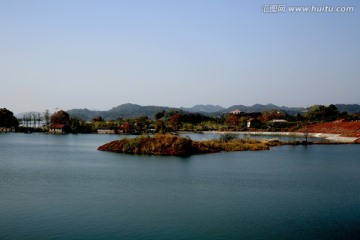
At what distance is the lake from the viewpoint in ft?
58.6

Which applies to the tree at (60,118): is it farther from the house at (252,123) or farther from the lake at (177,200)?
the lake at (177,200)

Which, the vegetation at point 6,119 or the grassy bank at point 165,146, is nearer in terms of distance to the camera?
the grassy bank at point 165,146

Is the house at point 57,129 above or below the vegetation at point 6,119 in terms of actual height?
below

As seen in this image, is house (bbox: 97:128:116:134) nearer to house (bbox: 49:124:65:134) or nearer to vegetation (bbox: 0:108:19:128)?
house (bbox: 49:124:65:134)

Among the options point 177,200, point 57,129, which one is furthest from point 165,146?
point 57,129

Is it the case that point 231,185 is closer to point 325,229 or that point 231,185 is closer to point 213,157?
point 325,229

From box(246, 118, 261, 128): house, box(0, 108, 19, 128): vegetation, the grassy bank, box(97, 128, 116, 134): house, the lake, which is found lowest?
the lake

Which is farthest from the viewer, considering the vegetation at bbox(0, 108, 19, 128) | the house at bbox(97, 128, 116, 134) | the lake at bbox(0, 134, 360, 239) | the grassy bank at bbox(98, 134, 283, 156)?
the vegetation at bbox(0, 108, 19, 128)

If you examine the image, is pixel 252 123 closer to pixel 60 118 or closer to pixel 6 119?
pixel 60 118

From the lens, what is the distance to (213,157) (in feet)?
148

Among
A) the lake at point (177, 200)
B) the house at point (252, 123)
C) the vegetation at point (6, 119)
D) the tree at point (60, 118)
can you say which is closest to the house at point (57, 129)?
the tree at point (60, 118)

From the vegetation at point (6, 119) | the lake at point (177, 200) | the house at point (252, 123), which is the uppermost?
the vegetation at point (6, 119)

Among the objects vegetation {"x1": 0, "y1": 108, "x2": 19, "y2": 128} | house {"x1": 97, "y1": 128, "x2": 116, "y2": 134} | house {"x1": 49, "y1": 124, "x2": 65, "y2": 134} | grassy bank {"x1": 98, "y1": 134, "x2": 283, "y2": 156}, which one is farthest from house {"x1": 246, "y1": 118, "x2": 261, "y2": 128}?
grassy bank {"x1": 98, "y1": 134, "x2": 283, "y2": 156}

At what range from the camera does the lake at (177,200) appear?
1786cm
